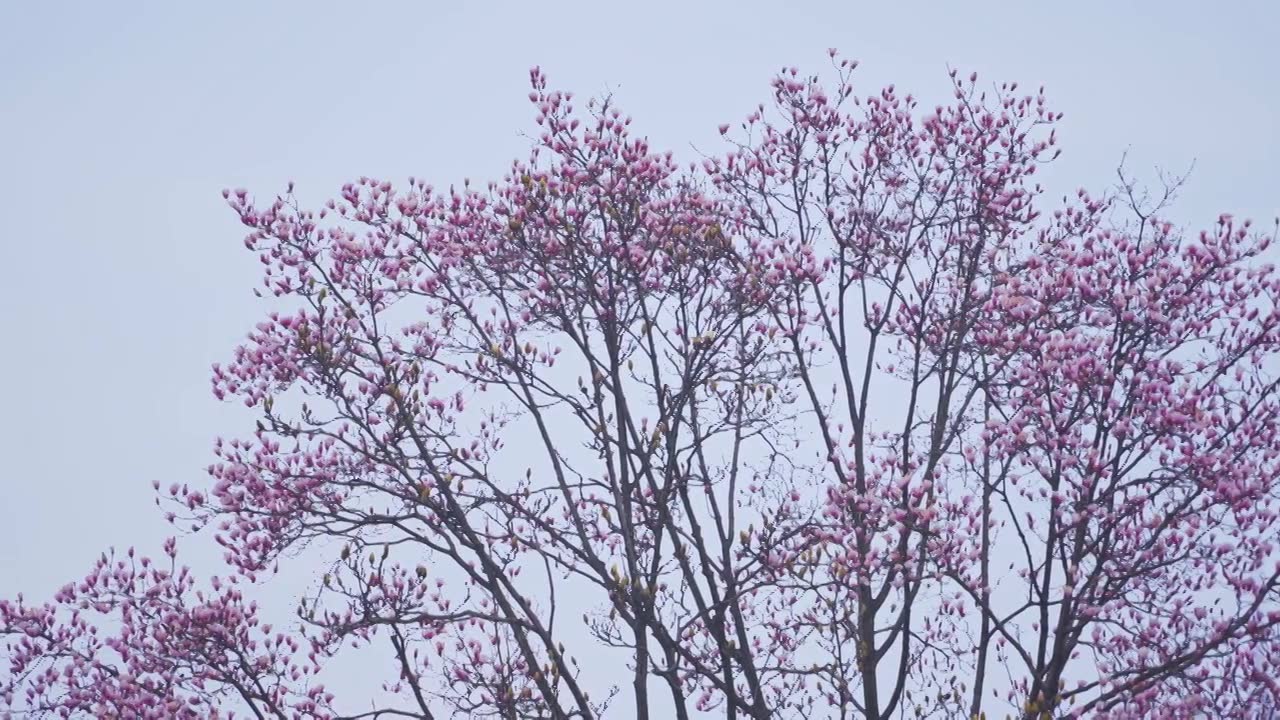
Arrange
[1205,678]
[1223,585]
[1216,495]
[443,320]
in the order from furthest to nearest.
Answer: [443,320] → [1223,585] → [1216,495] → [1205,678]

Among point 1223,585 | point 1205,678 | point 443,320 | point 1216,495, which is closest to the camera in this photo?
point 1205,678

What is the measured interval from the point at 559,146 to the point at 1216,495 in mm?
7008

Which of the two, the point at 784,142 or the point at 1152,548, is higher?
the point at 784,142

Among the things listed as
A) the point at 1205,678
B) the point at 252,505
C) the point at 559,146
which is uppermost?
the point at 559,146

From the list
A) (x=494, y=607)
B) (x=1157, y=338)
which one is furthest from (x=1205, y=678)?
(x=494, y=607)

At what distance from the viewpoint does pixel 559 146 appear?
13195 millimetres

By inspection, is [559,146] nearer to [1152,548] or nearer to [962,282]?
[962,282]

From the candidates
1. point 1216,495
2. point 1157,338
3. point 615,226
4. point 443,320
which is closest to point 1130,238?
point 1157,338

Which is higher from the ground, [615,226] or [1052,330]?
[615,226]

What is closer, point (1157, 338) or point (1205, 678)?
point (1205, 678)

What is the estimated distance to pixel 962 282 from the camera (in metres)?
13.7

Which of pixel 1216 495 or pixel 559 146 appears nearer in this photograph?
pixel 1216 495

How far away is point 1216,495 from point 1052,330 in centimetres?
215

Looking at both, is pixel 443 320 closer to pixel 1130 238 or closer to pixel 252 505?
pixel 252 505
